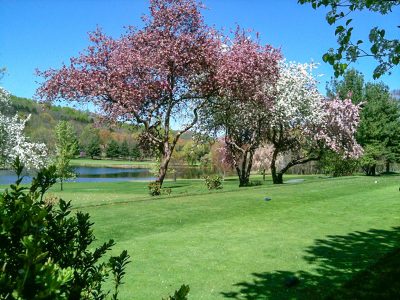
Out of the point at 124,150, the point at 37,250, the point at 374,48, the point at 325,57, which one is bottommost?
the point at 37,250

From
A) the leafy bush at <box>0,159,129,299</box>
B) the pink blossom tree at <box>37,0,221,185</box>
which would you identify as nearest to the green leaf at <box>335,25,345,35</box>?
the leafy bush at <box>0,159,129,299</box>

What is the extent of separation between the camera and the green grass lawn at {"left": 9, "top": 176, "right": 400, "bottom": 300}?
6875 mm

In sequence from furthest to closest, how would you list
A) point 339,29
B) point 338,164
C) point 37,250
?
point 338,164, point 339,29, point 37,250

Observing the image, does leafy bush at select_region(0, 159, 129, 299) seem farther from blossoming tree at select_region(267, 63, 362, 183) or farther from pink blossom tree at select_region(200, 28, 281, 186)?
blossoming tree at select_region(267, 63, 362, 183)

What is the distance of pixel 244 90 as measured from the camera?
28.2 meters

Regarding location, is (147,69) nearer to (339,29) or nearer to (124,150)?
(339,29)

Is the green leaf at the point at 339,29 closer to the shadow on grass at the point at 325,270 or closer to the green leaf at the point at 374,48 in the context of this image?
the green leaf at the point at 374,48

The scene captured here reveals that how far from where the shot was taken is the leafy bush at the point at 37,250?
227 cm

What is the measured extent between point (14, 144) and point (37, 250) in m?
29.7

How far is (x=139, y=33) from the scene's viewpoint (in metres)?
26.1

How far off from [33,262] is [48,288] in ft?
0.57

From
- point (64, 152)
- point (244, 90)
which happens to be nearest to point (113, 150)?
point (64, 152)

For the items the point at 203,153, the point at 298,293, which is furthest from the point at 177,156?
the point at 298,293

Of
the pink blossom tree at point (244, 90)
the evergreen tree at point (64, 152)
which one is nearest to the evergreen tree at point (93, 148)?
the evergreen tree at point (64, 152)
